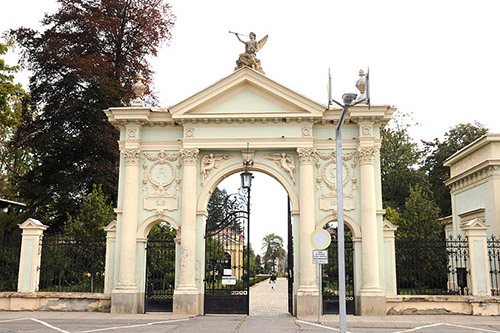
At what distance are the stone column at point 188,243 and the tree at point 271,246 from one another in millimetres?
89322

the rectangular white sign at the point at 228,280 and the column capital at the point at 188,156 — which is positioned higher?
the column capital at the point at 188,156

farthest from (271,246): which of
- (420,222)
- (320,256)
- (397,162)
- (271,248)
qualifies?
(320,256)

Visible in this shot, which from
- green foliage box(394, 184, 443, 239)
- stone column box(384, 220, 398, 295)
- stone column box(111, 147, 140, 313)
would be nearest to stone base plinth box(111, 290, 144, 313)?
stone column box(111, 147, 140, 313)

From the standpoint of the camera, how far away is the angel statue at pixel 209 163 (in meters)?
17.0

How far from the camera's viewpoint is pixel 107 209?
22.1 meters

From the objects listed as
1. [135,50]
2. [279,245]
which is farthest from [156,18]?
[279,245]

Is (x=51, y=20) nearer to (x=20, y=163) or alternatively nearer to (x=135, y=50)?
(x=135, y=50)

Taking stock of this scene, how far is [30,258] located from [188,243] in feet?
18.3

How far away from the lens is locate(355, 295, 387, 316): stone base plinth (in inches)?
Result: 608

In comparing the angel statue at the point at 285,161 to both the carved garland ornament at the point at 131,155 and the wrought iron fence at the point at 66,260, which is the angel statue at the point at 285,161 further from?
the wrought iron fence at the point at 66,260

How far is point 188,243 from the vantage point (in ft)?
53.4

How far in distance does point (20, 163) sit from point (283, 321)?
90.9ft

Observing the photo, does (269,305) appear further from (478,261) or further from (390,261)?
(478,261)

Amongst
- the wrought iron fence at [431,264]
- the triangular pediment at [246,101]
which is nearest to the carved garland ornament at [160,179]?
the triangular pediment at [246,101]
